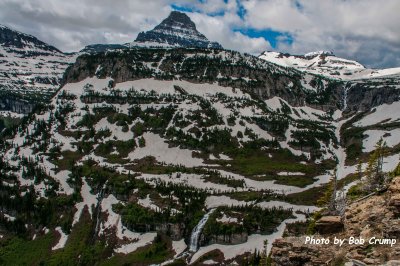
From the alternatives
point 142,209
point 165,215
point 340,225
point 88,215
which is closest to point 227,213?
point 165,215

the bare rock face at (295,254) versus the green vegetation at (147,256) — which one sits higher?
the bare rock face at (295,254)

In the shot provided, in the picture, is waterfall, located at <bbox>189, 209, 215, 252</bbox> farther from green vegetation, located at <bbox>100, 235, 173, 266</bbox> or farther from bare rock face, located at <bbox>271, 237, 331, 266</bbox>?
bare rock face, located at <bbox>271, 237, 331, 266</bbox>

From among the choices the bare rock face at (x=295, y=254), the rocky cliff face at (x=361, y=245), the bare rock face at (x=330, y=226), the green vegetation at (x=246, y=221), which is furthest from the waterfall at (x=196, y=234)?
the bare rock face at (x=330, y=226)

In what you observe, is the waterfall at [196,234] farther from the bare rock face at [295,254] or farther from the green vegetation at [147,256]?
the bare rock face at [295,254]

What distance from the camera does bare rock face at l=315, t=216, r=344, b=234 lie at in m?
39.0

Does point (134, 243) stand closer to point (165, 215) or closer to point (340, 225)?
point (165, 215)

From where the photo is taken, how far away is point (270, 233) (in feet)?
536

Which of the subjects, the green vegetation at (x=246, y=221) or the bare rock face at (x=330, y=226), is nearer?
the bare rock face at (x=330, y=226)

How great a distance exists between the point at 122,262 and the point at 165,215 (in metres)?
29.4

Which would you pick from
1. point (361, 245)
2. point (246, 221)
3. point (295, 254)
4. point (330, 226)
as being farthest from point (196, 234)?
point (361, 245)

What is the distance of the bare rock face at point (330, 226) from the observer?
39.0m

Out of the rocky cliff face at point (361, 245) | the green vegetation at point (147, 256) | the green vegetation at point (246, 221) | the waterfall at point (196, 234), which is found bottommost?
the green vegetation at point (147, 256)

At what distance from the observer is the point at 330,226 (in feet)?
129

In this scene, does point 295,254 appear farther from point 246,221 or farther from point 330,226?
point 246,221
